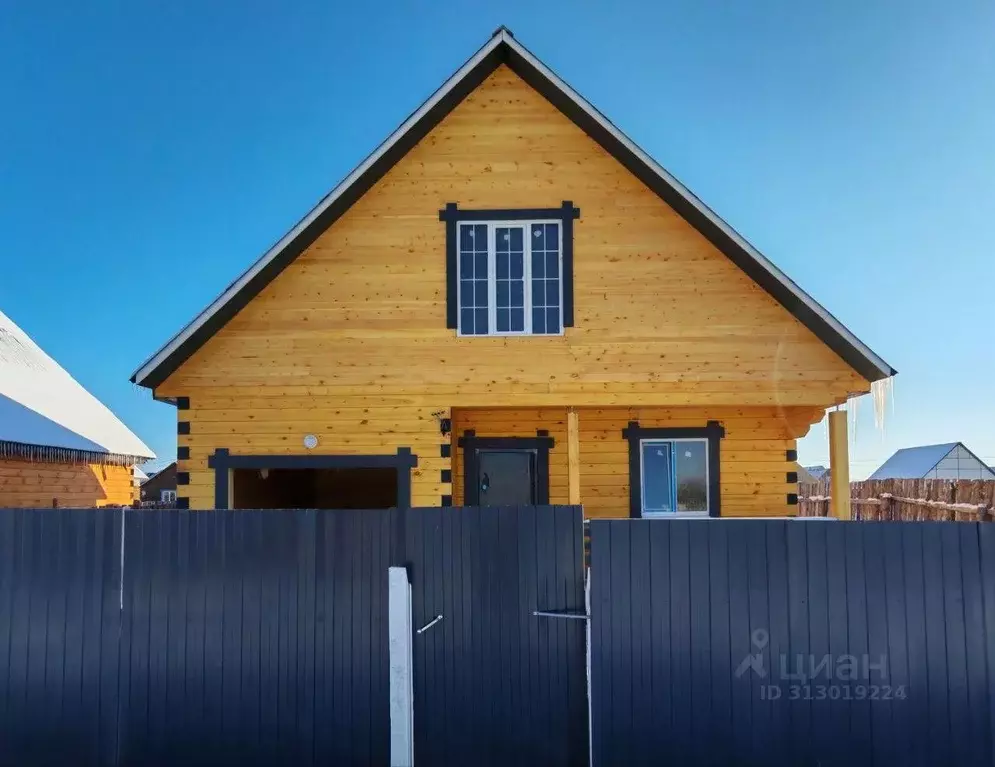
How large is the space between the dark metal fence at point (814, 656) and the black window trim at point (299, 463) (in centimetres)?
470

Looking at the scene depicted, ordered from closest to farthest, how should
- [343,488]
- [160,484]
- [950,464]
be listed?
[343,488]
[160,484]
[950,464]

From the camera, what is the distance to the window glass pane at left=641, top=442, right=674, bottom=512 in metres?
11.3

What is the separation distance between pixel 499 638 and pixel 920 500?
12.9 metres

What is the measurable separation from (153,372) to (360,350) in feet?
8.88

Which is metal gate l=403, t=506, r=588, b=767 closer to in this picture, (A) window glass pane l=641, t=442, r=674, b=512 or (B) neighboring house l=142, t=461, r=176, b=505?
(A) window glass pane l=641, t=442, r=674, b=512

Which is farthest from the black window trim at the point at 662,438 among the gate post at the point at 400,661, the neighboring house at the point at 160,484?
the neighboring house at the point at 160,484

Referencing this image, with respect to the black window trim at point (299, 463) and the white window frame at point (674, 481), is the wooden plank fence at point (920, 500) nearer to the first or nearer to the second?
the white window frame at point (674, 481)

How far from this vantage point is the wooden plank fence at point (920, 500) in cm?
1237

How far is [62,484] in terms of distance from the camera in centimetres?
1521

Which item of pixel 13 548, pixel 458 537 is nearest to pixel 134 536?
pixel 13 548

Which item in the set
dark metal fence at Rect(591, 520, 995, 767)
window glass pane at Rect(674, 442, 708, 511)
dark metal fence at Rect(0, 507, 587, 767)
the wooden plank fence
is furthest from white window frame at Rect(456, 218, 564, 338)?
the wooden plank fence

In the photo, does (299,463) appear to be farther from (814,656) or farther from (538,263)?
(814,656)

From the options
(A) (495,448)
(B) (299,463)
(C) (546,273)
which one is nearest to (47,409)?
(B) (299,463)

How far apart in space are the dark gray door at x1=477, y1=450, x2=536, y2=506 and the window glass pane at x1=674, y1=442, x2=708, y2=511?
2.29 metres
